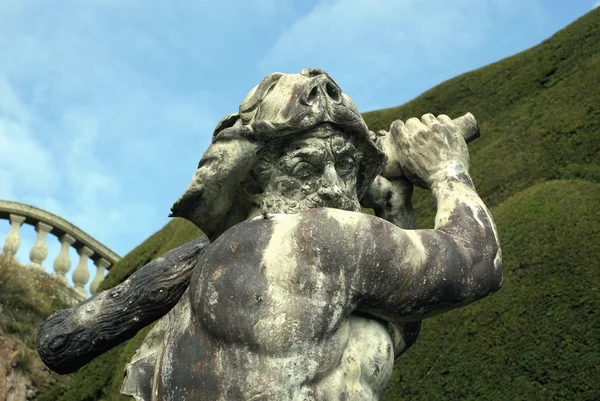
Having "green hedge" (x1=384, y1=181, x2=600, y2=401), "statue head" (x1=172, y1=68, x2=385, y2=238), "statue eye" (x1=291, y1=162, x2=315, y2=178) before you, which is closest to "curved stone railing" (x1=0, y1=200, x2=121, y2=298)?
"green hedge" (x1=384, y1=181, x2=600, y2=401)

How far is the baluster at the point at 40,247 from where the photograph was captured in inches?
497

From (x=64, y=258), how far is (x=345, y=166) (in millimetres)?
9969

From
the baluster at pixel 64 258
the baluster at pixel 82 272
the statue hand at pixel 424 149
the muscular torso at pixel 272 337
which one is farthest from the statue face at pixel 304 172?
the baluster at pixel 64 258

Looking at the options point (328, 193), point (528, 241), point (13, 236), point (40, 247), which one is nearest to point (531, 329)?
point (528, 241)

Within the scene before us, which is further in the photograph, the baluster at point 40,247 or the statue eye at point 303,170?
the baluster at point 40,247

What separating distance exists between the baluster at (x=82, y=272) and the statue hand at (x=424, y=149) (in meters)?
9.48

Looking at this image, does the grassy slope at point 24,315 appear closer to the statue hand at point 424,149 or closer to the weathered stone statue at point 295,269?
the weathered stone statue at point 295,269

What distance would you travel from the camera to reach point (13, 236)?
12.6 m

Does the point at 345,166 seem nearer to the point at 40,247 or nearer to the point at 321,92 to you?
the point at 321,92

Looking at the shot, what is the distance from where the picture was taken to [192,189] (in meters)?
3.26

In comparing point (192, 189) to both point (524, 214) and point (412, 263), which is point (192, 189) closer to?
point (412, 263)

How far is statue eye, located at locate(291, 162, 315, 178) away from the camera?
3285 millimetres

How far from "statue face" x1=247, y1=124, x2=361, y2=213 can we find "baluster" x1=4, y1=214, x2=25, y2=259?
9622 mm

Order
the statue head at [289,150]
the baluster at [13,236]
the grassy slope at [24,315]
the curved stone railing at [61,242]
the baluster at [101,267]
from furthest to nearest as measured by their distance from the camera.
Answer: the baluster at [101,267] → the curved stone railing at [61,242] → the baluster at [13,236] → the grassy slope at [24,315] → the statue head at [289,150]
